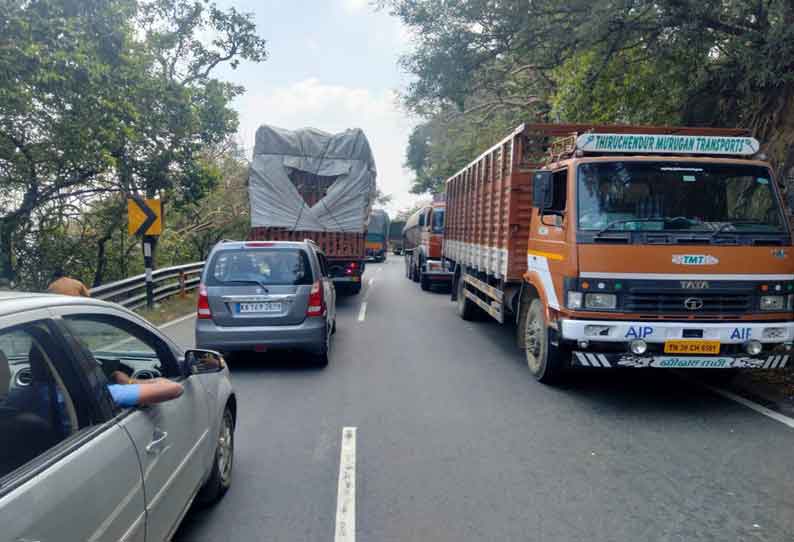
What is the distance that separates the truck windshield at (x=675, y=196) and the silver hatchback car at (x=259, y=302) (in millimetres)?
3584

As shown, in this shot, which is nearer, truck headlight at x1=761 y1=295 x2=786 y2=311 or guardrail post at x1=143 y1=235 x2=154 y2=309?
truck headlight at x1=761 y1=295 x2=786 y2=311

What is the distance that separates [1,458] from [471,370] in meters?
6.46

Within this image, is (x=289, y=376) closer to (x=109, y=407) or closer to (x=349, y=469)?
(x=349, y=469)

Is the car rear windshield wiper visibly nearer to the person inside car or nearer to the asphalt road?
the asphalt road

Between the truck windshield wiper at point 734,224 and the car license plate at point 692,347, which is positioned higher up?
the truck windshield wiper at point 734,224

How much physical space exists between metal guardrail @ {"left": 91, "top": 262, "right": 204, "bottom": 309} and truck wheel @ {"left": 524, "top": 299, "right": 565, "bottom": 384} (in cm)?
745

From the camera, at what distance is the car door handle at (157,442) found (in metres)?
2.85

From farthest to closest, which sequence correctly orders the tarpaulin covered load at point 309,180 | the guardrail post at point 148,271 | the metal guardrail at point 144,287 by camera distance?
the tarpaulin covered load at point 309,180, the guardrail post at point 148,271, the metal guardrail at point 144,287

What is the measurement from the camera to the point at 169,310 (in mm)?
13891

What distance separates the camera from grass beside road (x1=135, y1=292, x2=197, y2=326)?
41.5ft

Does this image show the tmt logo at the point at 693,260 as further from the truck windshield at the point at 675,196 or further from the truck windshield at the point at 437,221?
the truck windshield at the point at 437,221

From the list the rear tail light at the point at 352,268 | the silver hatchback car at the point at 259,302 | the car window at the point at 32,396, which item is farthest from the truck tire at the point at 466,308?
the car window at the point at 32,396

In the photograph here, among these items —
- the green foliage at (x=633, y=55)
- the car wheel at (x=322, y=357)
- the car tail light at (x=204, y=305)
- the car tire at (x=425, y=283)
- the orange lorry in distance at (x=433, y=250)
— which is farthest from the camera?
the car tire at (x=425, y=283)

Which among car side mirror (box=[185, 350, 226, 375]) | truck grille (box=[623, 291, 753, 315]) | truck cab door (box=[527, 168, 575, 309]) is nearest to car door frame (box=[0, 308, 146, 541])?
car side mirror (box=[185, 350, 226, 375])
